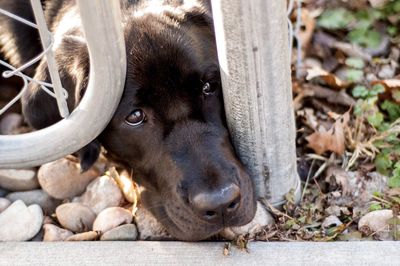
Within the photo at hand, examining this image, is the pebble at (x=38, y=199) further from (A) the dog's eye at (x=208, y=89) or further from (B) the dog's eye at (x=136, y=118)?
(A) the dog's eye at (x=208, y=89)

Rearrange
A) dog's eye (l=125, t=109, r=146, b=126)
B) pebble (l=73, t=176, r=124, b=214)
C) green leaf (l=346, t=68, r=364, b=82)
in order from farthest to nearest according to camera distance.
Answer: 1. green leaf (l=346, t=68, r=364, b=82)
2. pebble (l=73, t=176, r=124, b=214)
3. dog's eye (l=125, t=109, r=146, b=126)

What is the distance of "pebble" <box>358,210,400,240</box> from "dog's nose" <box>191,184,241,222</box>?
50cm

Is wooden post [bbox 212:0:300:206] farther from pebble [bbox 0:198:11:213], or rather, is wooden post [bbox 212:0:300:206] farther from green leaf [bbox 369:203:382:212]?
pebble [bbox 0:198:11:213]

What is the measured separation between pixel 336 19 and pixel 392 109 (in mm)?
764

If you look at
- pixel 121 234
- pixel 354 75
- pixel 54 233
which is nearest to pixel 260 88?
pixel 121 234

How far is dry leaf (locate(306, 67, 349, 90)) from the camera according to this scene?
2.88 metres

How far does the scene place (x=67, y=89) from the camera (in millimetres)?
2262

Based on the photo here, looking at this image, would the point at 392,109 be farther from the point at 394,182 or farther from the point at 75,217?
the point at 75,217

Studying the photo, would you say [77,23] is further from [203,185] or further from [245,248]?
[245,248]

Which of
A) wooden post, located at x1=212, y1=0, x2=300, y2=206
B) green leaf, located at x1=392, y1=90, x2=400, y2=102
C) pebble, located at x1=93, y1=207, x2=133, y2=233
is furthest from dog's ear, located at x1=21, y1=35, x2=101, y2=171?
green leaf, located at x1=392, y1=90, x2=400, y2=102

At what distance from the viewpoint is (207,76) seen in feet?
7.01

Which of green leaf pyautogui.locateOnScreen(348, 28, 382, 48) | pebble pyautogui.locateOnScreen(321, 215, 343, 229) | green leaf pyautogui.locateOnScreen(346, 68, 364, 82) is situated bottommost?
pebble pyautogui.locateOnScreen(321, 215, 343, 229)

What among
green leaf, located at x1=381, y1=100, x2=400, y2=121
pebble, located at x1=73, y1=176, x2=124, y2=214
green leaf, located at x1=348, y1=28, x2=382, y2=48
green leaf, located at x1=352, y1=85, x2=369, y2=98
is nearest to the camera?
pebble, located at x1=73, y1=176, x2=124, y2=214

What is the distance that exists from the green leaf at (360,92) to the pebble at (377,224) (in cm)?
76
